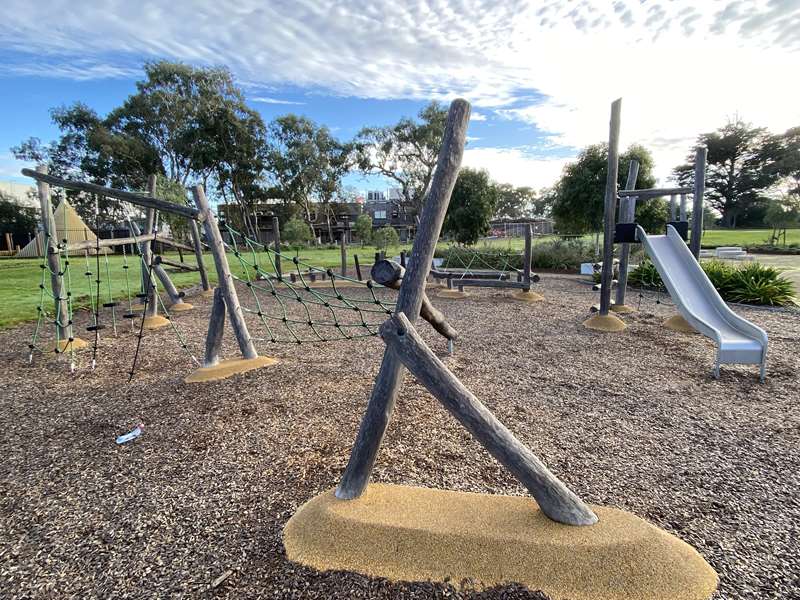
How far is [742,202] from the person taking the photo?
1745 inches

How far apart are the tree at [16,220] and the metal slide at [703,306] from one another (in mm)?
40755

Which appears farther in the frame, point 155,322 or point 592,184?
point 592,184

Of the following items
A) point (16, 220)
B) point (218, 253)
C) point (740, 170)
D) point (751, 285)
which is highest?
point (740, 170)

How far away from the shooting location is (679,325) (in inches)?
244

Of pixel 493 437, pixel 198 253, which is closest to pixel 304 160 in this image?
pixel 198 253

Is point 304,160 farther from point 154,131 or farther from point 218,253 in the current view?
point 218,253

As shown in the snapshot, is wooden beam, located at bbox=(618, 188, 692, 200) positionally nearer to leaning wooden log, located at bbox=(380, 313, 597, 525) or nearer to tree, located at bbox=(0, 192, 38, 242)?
leaning wooden log, located at bbox=(380, 313, 597, 525)

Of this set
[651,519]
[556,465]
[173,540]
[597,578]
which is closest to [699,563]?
[651,519]

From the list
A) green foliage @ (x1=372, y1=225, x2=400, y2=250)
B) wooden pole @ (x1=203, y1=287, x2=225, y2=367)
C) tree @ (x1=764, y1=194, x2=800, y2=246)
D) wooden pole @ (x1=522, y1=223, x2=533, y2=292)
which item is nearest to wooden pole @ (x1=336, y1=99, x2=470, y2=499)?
wooden pole @ (x1=203, y1=287, x2=225, y2=367)

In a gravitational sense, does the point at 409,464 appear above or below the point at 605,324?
below

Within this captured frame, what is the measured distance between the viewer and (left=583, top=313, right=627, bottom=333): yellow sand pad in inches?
245

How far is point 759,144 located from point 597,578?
2296 inches

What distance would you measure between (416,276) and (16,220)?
4087 cm

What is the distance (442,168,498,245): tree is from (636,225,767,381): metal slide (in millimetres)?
10576
